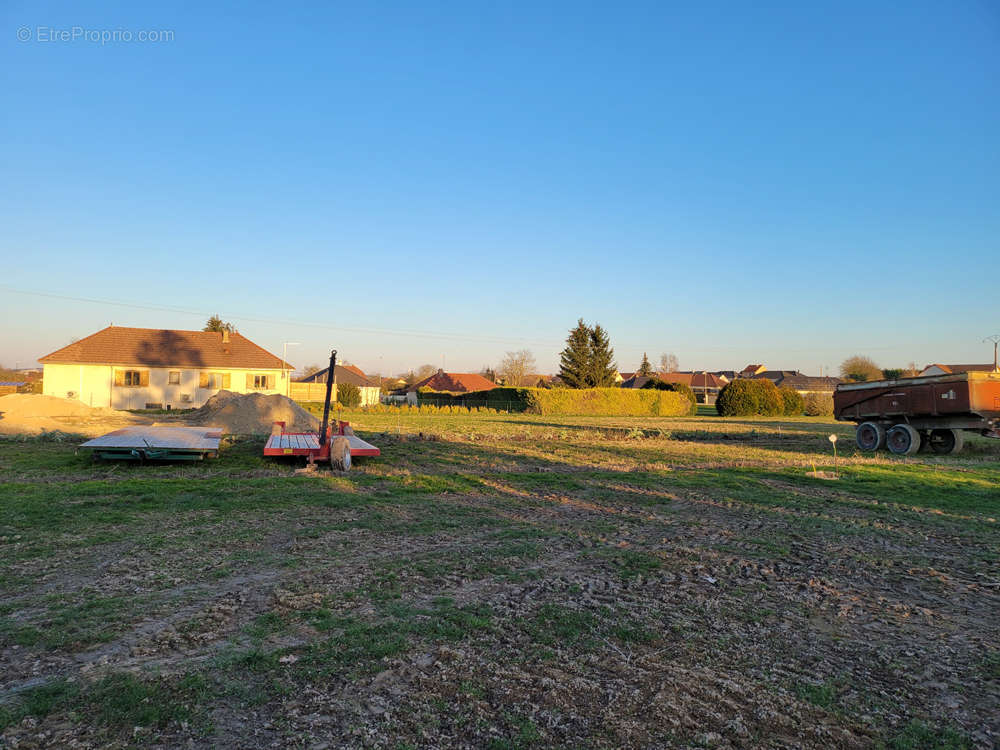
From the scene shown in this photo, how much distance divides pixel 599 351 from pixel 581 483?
4432 cm

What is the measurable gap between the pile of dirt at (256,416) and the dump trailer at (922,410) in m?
16.8

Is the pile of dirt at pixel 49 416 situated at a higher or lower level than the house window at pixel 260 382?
lower

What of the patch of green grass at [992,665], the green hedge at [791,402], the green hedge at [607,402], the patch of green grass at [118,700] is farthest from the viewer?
the green hedge at [791,402]

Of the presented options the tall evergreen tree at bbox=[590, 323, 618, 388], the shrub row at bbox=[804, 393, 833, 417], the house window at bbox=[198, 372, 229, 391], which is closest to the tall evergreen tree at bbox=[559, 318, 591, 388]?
the tall evergreen tree at bbox=[590, 323, 618, 388]

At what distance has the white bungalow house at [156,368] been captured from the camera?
35.0 metres

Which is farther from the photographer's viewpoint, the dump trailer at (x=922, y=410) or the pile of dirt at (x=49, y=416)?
the pile of dirt at (x=49, y=416)

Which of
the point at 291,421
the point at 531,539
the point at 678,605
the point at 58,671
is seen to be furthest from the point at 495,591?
the point at 291,421

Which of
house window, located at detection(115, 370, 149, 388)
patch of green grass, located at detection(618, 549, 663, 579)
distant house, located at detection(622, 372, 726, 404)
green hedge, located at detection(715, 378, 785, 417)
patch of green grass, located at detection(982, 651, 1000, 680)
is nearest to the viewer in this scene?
patch of green grass, located at detection(982, 651, 1000, 680)

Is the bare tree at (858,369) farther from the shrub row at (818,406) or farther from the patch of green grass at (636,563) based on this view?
the patch of green grass at (636,563)

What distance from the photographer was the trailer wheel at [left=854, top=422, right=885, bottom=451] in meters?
17.3

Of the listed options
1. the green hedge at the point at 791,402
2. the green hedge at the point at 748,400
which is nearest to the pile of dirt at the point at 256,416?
the green hedge at the point at 748,400

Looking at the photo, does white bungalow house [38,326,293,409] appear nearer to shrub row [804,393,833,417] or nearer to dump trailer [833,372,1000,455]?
dump trailer [833,372,1000,455]

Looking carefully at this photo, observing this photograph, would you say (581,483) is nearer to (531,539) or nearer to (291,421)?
(531,539)

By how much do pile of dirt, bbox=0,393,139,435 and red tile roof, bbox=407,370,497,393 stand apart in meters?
35.5
